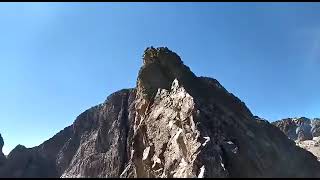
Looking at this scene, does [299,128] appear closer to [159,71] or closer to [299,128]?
[299,128]

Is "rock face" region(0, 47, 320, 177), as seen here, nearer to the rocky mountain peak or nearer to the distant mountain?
the rocky mountain peak

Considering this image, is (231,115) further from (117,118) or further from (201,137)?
(117,118)

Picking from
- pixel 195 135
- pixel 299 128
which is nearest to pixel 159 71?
pixel 195 135

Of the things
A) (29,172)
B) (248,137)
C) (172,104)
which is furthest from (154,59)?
(29,172)

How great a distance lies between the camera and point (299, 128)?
614ft

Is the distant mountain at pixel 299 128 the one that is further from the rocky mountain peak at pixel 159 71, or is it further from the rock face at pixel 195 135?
the rocky mountain peak at pixel 159 71

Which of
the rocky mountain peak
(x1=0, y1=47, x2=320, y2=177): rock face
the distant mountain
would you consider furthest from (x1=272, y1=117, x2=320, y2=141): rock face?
the rocky mountain peak

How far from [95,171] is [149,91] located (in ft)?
389

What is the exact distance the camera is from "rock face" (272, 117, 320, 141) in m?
180

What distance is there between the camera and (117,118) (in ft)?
625

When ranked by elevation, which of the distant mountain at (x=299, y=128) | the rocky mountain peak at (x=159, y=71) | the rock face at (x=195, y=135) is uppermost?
the distant mountain at (x=299, y=128)

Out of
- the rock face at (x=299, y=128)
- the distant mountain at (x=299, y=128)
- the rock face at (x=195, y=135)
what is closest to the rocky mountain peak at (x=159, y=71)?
the rock face at (x=195, y=135)

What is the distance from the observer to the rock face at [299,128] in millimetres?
179875

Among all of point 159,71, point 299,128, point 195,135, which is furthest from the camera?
point 299,128
